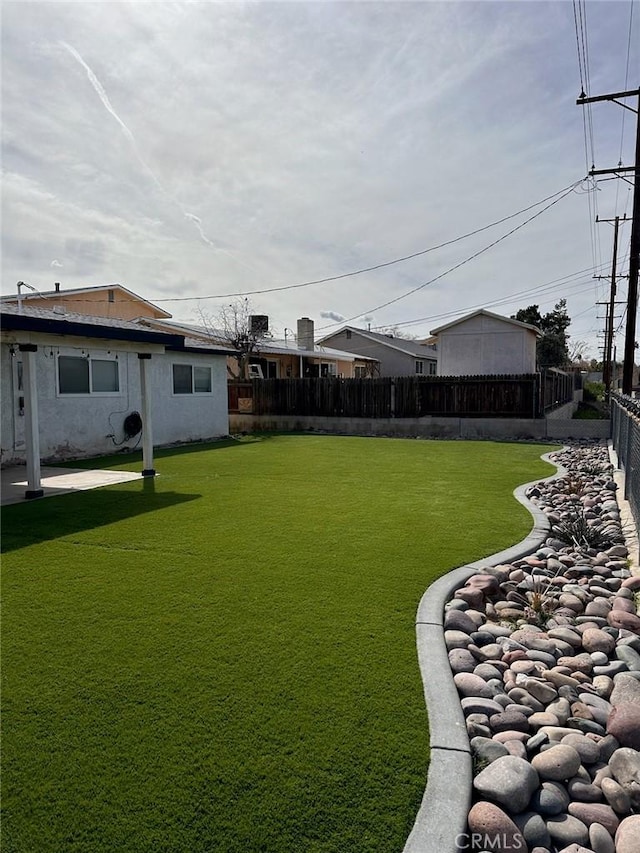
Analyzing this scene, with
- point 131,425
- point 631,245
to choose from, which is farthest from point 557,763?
point 631,245

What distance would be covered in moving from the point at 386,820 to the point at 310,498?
5423 mm

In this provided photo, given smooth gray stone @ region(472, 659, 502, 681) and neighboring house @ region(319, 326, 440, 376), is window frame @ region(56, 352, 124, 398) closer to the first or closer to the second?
smooth gray stone @ region(472, 659, 502, 681)

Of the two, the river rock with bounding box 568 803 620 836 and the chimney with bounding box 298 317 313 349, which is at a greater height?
the chimney with bounding box 298 317 313 349

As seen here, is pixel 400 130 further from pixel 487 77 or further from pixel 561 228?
pixel 561 228

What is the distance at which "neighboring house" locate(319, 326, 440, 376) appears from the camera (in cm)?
3453

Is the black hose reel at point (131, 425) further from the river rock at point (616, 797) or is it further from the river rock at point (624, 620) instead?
the river rock at point (616, 797)

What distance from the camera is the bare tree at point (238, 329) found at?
2202 centimetres

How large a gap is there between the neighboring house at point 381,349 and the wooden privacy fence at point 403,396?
1425 centimetres

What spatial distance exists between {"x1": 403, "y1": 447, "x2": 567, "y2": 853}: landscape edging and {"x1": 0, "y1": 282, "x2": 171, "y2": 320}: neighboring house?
1956 centimetres

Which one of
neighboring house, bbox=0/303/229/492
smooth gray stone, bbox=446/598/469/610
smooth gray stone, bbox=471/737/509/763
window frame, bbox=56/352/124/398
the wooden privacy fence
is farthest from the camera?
the wooden privacy fence

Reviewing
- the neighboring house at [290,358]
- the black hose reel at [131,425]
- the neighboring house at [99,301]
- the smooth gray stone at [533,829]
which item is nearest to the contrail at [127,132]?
the black hose reel at [131,425]

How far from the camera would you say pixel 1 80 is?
7.89 metres

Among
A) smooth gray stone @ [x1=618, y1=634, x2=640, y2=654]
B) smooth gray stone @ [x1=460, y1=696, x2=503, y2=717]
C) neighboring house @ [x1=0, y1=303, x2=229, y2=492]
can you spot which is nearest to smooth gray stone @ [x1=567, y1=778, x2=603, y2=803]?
smooth gray stone @ [x1=460, y1=696, x2=503, y2=717]

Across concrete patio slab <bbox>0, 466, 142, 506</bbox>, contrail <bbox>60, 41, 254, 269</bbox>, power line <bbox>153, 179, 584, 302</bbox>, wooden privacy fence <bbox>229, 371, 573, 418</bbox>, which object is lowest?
concrete patio slab <bbox>0, 466, 142, 506</bbox>
